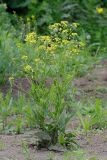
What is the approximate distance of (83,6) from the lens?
1077 cm

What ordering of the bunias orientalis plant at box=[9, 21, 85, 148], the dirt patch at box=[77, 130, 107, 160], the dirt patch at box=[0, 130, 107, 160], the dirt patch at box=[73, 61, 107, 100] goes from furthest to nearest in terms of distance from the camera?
the dirt patch at box=[73, 61, 107, 100]
the bunias orientalis plant at box=[9, 21, 85, 148]
the dirt patch at box=[77, 130, 107, 160]
the dirt patch at box=[0, 130, 107, 160]

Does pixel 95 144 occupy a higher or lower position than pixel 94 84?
lower

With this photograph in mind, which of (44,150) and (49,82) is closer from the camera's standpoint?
(44,150)

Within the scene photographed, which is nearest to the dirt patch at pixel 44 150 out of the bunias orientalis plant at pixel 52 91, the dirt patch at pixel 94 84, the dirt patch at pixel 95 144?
the dirt patch at pixel 95 144

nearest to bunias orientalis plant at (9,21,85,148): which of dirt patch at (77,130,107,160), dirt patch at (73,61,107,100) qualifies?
dirt patch at (77,130,107,160)

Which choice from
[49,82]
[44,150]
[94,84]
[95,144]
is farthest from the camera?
[94,84]

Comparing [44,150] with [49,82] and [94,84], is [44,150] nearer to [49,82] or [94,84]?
[49,82]

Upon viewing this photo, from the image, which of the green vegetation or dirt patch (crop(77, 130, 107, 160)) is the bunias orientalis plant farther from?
dirt patch (crop(77, 130, 107, 160))

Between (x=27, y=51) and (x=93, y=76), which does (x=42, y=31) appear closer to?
(x=93, y=76)

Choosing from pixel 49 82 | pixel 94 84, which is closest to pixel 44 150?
pixel 49 82

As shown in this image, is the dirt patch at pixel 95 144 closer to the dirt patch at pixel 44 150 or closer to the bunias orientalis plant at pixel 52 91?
the dirt patch at pixel 44 150

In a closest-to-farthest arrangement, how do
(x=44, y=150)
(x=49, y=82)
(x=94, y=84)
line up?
(x=44, y=150), (x=49, y=82), (x=94, y=84)

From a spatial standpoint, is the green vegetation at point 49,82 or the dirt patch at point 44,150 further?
the green vegetation at point 49,82

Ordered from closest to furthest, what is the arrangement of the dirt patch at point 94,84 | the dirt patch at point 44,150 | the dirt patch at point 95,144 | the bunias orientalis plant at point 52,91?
the dirt patch at point 44,150 < the dirt patch at point 95,144 < the bunias orientalis plant at point 52,91 < the dirt patch at point 94,84
